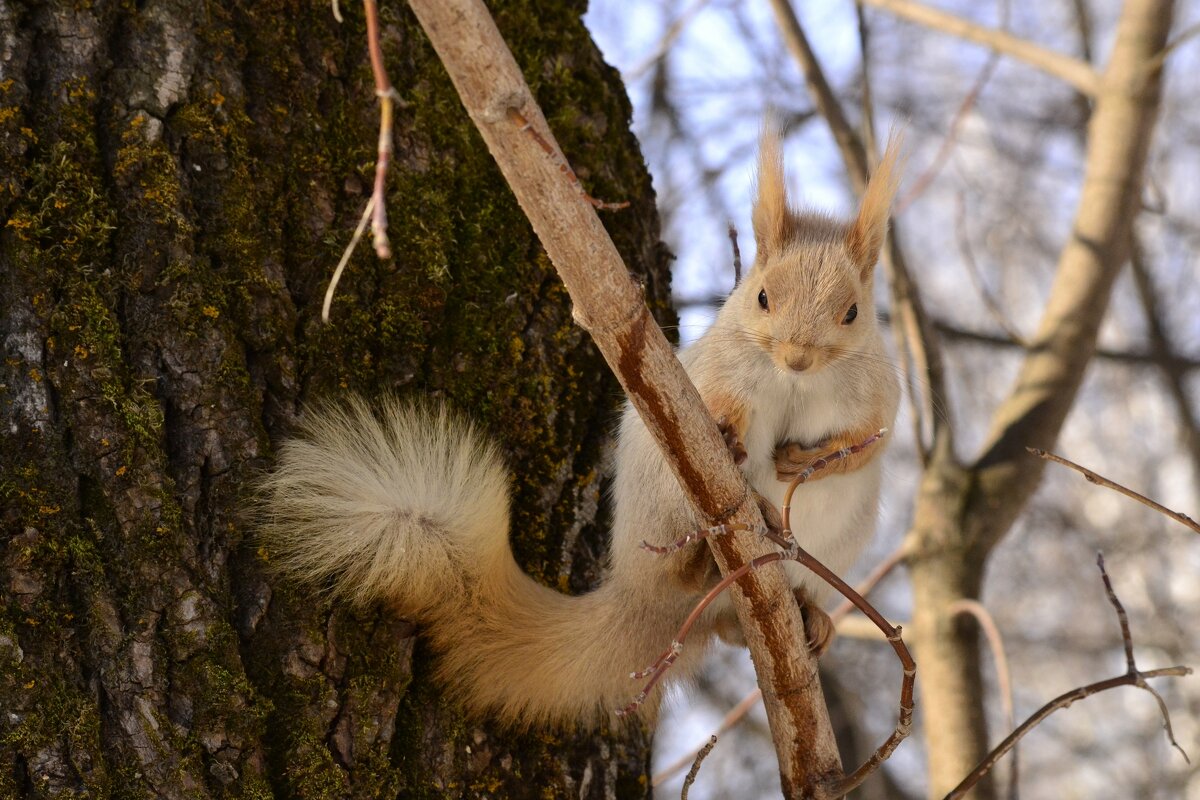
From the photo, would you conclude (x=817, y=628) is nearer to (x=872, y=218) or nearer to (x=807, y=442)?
(x=807, y=442)

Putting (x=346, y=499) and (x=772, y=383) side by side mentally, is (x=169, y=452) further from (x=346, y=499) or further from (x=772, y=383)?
(x=772, y=383)

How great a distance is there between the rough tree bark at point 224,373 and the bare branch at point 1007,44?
4.24 ft

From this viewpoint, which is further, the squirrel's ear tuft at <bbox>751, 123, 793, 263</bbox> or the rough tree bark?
the squirrel's ear tuft at <bbox>751, 123, 793, 263</bbox>

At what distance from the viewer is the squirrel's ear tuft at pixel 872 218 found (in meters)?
1.87

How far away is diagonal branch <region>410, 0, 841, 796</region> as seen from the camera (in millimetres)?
1103

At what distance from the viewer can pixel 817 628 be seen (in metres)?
1.90

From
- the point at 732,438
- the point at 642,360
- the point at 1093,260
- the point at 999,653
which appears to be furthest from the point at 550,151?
the point at 1093,260

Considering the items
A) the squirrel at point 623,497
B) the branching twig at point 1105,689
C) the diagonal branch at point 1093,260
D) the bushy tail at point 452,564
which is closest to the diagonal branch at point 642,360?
the squirrel at point 623,497

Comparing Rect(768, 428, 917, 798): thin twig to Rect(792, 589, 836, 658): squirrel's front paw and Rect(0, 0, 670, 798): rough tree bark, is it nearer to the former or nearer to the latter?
Rect(792, 589, 836, 658): squirrel's front paw

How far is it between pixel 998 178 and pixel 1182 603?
2427 millimetres

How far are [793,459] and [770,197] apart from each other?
1.40ft

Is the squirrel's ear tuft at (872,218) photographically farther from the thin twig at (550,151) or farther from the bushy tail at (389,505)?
the thin twig at (550,151)

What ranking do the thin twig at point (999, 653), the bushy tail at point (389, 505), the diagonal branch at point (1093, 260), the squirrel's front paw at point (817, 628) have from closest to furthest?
the bushy tail at point (389, 505)
the squirrel's front paw at point (817, 628)
the thin twig at point (999, 653)
the diagonal branch at point (1093, 260)

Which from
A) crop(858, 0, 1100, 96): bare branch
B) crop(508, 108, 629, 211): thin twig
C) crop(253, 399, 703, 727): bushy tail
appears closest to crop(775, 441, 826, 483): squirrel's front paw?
crop(253, 399, 703, 727): bushy tail
